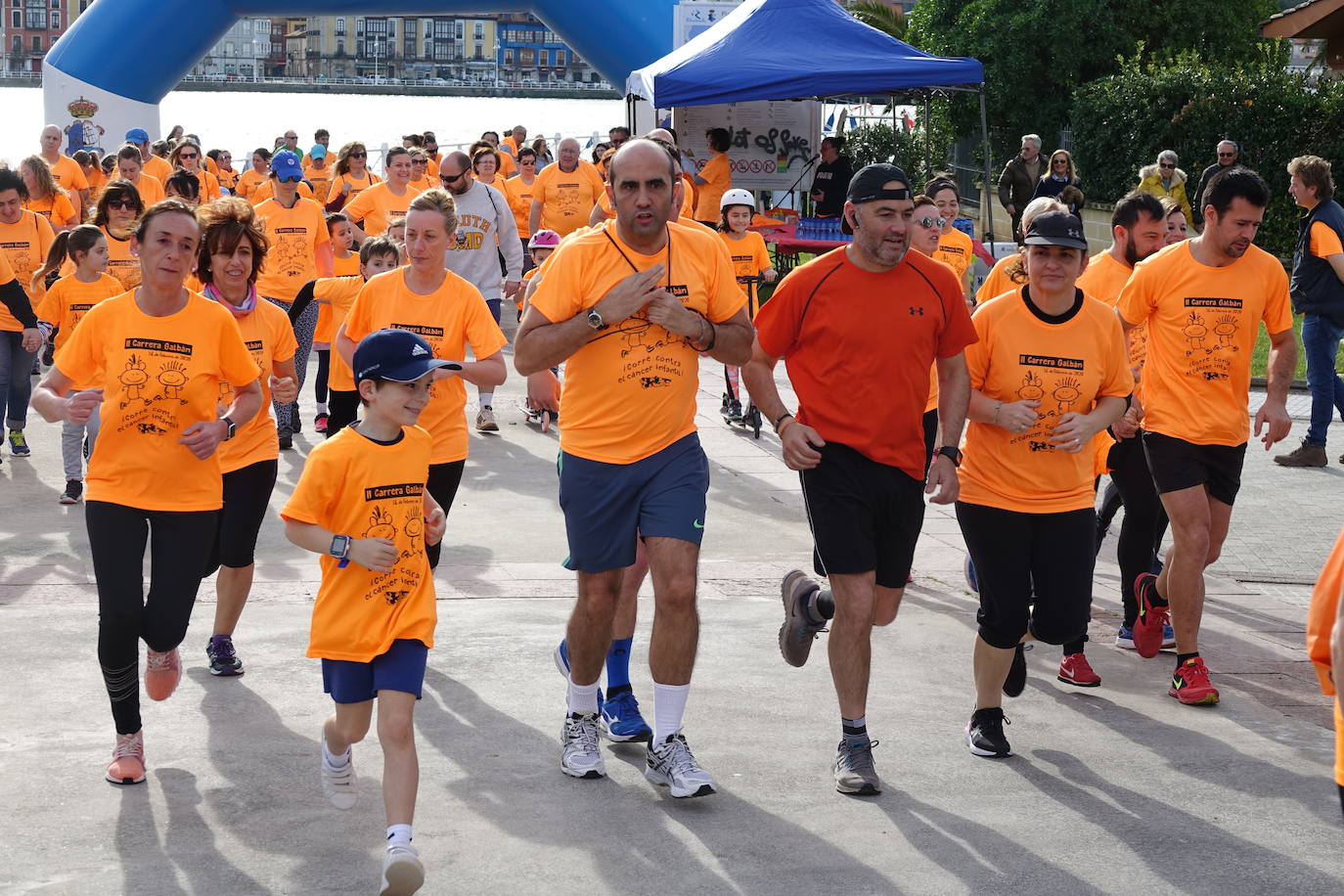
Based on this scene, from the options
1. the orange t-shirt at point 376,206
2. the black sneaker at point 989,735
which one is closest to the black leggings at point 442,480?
the black sneaker at point 989,735

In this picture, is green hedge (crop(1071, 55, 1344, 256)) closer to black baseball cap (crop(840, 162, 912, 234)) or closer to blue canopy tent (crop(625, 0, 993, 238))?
blue canopy tent (crop(625, 0, 993, 238))

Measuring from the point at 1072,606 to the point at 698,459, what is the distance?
1.45 m

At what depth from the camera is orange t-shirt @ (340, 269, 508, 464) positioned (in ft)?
21.4

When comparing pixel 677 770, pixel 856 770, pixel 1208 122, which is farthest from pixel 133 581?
pixel 1208 122

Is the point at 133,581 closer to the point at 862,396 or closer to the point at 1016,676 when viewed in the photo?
the point at 862,396

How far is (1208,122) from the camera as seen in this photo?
23188mm

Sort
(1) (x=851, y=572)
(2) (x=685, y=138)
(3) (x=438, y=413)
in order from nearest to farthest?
(1) (x=851, y=572) → (3) (x=438, y=413) → (2) (x=685, y=138)

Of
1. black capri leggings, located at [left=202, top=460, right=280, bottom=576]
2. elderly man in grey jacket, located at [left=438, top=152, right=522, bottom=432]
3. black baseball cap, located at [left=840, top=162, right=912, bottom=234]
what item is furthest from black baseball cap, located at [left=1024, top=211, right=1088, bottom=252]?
elderly man in grey jacket, located at [left=438, top=152, right=522, bottom=432]

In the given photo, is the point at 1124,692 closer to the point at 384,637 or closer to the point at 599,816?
the point at 599,816

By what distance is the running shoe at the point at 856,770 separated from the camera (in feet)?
17.2

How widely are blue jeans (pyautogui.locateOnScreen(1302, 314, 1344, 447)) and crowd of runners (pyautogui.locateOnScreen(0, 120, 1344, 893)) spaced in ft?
17.2

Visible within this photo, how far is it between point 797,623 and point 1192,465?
180cm

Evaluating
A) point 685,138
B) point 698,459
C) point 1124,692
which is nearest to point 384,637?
point 698,459

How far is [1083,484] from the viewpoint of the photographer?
573 cm
